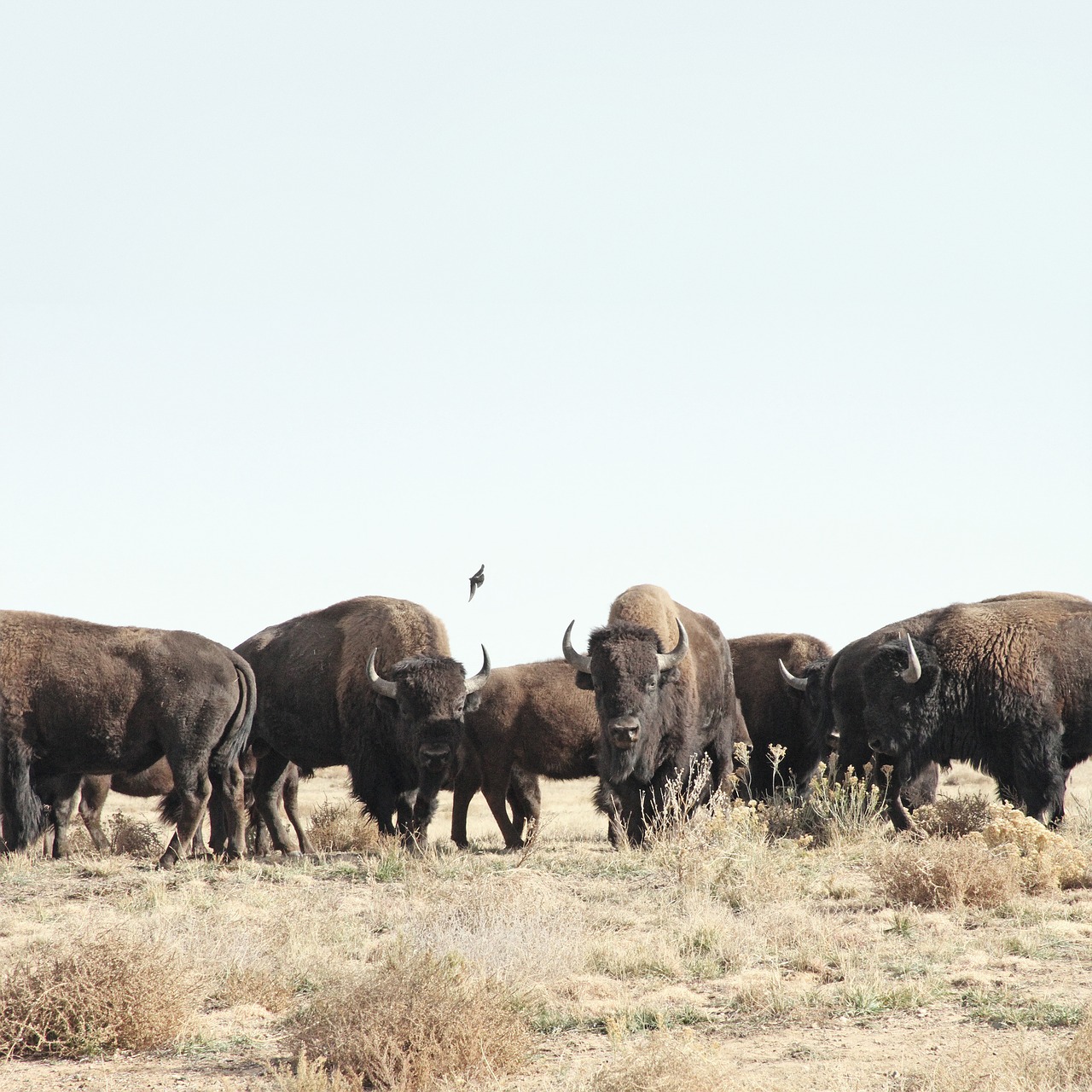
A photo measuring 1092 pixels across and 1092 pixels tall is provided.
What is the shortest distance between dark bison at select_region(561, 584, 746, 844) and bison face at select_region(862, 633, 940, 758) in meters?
1.62

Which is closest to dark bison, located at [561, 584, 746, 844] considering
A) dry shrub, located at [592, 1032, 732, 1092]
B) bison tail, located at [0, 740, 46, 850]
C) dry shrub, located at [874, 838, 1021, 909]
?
dry shrub, located at [874, 838, 1021, 909]

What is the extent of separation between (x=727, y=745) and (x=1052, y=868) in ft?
14.7

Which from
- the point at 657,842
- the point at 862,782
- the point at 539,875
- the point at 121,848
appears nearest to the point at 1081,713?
the point at 862,782

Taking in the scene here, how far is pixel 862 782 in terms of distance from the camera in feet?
42.8

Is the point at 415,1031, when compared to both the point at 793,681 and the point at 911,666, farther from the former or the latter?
the point at 793,681

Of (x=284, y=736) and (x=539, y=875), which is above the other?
(x=284, y=736)

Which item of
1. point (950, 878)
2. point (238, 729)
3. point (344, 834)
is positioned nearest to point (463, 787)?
point (344, 834)

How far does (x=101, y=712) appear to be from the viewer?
12.8 metres

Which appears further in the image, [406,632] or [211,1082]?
[406,632]

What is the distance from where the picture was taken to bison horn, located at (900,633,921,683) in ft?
44.1

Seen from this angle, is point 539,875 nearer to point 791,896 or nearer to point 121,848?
point 791,896

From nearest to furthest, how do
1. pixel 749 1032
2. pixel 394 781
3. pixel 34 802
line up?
pixel 749 1032 < pixel 34 802 < pixel 394 781

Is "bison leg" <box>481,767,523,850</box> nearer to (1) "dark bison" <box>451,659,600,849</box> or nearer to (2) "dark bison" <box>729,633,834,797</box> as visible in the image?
(1) "dark bison" <box>451,659,600,849</box>

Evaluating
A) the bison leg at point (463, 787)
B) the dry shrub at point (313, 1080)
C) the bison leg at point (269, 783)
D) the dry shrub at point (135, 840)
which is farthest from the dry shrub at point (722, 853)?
the dry shrub at point (135, 840)
